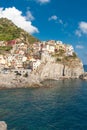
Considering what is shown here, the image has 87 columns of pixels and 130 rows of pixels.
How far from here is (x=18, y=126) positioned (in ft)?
148

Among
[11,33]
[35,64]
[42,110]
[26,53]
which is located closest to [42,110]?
[42,110]

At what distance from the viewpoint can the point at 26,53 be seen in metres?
130

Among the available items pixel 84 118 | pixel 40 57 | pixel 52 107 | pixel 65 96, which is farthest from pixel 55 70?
pixel 84 118

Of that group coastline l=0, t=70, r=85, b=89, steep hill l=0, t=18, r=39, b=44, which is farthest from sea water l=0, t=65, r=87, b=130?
steep hill l=0, t=18, r=39, b=44

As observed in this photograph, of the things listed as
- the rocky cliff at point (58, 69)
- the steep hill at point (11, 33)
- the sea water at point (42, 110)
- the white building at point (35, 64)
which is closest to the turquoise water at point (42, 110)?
the sea water at point (42, 110)

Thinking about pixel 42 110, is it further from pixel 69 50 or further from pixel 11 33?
pixel 11 33

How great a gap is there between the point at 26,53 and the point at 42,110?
74426 millimetres

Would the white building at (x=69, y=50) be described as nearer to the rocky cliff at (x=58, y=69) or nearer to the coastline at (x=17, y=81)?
the rocky cliff at (x=58, y=69)

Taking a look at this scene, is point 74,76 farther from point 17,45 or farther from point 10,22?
point 10,22

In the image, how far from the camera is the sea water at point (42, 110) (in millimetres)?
46844

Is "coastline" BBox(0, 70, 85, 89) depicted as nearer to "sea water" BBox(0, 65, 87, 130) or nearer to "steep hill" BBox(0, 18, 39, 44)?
"sea water" BBox(0, 65, 87, 130)

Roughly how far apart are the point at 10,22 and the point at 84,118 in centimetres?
14462

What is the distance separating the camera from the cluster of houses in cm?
11719

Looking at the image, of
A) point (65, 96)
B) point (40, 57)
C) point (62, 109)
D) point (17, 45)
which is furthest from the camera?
point (17, 45)
